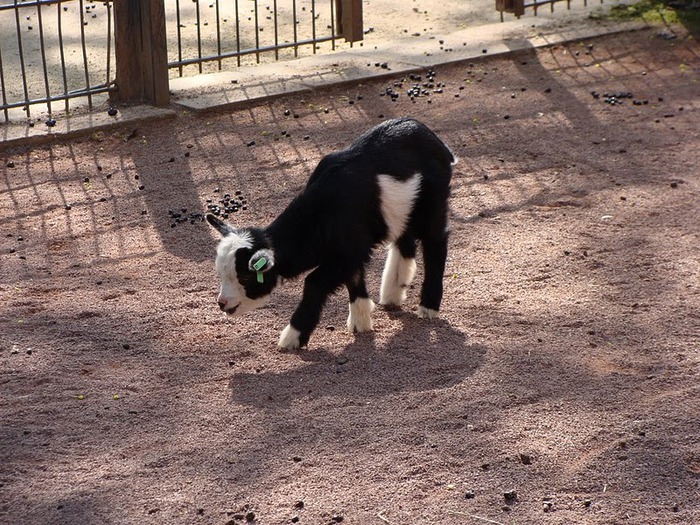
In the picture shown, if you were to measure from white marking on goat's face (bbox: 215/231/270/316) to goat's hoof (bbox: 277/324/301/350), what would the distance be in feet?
0.96

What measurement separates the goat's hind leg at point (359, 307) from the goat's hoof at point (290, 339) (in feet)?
1.35

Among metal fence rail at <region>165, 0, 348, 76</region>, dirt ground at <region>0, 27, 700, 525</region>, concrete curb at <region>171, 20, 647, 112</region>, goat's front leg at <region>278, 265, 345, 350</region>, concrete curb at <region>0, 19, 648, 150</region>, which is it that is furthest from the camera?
metal fence rail at <region>165, 0, 348, 76</region>

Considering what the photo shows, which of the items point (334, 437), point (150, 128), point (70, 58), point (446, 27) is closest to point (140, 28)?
point (150, 128)

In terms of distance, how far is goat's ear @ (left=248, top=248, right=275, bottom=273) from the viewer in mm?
5918

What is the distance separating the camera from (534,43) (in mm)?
12328

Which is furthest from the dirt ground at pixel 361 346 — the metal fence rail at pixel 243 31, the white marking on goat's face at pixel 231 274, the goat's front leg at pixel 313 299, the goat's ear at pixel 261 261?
the metal fence rail at pixel 243 31

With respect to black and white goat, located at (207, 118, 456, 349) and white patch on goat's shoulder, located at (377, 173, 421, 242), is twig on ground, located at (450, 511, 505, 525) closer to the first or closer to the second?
black and white goat, located at (207, 118, 456, 349)

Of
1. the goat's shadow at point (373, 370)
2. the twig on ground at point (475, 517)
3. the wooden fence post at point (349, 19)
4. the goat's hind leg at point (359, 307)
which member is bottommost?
the goat's shadow at point (373, 370)

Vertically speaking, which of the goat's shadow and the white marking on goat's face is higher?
the white marking on goat's face

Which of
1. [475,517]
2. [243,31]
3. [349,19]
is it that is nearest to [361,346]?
[475,517]

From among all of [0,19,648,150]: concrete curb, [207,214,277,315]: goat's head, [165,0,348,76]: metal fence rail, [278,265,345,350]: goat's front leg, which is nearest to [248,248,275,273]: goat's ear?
[207,214,277,315]: goat's head

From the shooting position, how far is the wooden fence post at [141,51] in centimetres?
1039

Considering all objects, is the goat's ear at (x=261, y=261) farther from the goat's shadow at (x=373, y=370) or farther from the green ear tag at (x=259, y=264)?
the goat's shadow at (x=373, y=370)

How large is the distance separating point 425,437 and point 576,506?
87cm
